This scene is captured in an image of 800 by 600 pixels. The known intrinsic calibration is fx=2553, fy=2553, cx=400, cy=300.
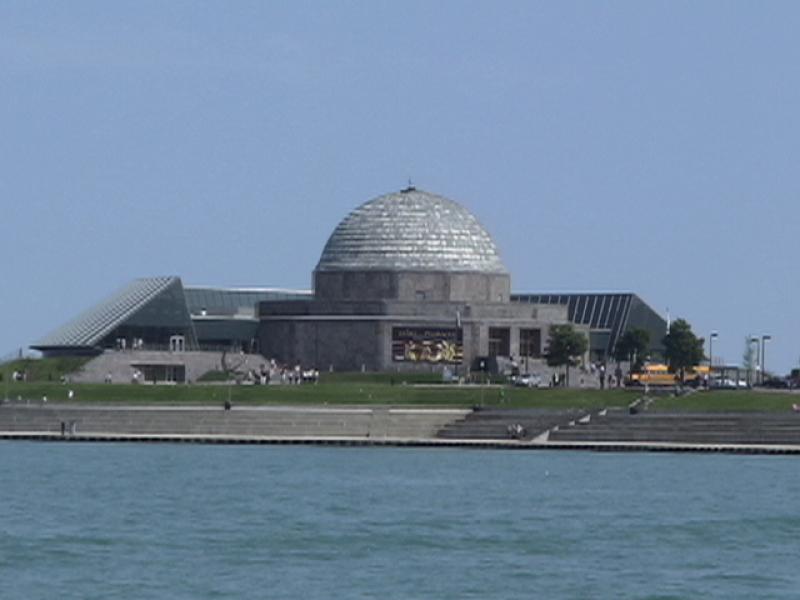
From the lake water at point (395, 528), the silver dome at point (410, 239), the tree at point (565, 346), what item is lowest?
the lake water at point (395, 528)

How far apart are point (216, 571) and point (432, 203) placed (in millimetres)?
61119

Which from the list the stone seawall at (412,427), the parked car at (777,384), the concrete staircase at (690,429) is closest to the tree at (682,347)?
the parked car at (777,384)

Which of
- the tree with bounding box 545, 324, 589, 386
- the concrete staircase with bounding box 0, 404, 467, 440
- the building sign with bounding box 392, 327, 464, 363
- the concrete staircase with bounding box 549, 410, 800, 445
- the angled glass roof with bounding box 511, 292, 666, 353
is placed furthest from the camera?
the angled glass roof with bounding box 511, 292, 666, 353

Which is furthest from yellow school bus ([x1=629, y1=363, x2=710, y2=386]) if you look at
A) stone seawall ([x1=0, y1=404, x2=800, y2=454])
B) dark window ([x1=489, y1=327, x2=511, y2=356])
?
stone seawall ([x1=0, y1=404, x2=800, y2=454])

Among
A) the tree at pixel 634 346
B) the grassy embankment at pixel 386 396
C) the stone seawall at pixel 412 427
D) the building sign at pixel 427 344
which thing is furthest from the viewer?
the tree at pixel 634 346

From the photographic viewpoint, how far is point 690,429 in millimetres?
64938

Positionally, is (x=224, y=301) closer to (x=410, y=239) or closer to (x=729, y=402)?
(x=410, y=239)

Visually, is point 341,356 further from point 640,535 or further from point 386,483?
point 640,535

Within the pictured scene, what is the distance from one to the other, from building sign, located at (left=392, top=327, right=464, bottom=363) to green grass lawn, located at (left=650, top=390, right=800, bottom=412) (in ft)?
52.9

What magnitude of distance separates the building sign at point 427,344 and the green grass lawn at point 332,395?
8.80m

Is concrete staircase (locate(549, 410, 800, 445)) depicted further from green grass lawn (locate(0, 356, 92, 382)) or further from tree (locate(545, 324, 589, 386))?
Answer: green grass lawn (locate(0, 356, 92, 382))

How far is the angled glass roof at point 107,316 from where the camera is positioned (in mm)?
90100

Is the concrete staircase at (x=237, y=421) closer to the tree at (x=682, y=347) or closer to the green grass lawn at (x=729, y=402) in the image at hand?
the green grass lawn at (x=729, y=402)

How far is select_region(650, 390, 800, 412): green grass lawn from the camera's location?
6981cm
